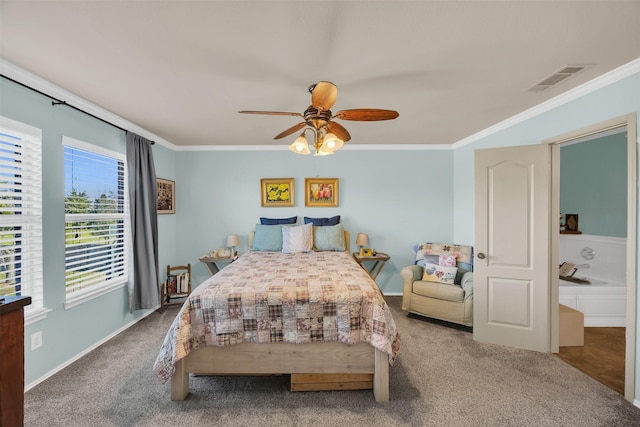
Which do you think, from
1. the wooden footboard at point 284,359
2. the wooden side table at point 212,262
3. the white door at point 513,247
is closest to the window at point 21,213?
the wooden footboard at point 284,359

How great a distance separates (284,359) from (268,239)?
2027 millimetres

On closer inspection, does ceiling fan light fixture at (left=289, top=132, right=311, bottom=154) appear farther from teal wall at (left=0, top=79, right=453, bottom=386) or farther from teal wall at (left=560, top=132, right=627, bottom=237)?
teal wall at (left=560, top=132, right=627, bottom=237)

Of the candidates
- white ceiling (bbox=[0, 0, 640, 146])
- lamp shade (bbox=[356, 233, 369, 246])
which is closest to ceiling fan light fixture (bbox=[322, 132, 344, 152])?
white ceiling (bbox=[0, 0, 640, 146])

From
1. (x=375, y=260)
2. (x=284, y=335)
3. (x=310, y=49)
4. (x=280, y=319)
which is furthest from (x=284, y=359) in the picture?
(x=375, y=260)

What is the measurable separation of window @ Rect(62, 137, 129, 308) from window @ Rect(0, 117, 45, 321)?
0.84ft

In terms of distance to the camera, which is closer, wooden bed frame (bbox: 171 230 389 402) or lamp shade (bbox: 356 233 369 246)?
wooden bed frame (bbox: 171 230 389 402)

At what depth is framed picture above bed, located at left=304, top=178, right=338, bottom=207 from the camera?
4227mm

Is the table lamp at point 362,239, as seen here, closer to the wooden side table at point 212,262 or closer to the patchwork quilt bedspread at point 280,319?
the wooden side table at point 212,262

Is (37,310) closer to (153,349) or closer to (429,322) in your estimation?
(153,349)

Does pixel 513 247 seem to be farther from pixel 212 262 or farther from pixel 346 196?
pixel 212 262

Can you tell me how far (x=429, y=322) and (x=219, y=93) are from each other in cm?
338

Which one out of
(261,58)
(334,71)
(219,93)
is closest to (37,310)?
(219,93)

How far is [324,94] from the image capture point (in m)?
1.74

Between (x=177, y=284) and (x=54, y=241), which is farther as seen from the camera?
(x=177, y=284)
